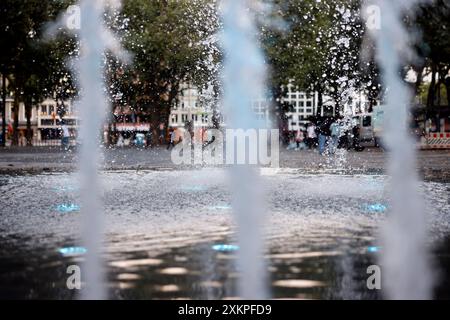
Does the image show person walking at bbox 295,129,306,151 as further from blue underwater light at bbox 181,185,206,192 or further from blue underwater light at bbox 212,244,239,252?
blue underwater light at bbox 212,244,239,252

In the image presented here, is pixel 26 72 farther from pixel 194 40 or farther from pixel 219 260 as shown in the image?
pixel 219 260

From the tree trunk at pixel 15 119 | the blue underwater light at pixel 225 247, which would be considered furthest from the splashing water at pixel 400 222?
the tree trunk at pixel 15 119

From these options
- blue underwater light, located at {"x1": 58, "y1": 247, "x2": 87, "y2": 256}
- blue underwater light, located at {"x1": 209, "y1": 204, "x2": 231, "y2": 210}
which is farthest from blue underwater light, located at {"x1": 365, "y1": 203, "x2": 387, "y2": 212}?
blue underwater light, located at {"x1": 58, "y1": 247, "x2": 87, "y2": 256}

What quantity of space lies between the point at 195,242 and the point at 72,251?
1.21 metres

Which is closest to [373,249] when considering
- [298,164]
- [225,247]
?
[225,247]

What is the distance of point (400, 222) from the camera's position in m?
9.27

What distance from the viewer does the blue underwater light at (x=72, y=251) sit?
6.78 m

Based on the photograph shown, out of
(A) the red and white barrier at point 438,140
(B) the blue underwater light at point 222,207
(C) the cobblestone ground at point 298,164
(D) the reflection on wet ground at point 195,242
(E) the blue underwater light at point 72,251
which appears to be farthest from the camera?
(A) the red and white barrier at point 438,140

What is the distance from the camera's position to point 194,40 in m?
54.6

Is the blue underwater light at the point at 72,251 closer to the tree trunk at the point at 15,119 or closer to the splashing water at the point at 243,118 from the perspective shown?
the splashing water at the point at 243,118

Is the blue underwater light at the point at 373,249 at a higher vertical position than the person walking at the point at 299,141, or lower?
lower

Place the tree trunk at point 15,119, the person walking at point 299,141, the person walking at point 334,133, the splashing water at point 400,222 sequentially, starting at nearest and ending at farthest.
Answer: the splashing water at point 400,222 < the person walking at point 334,133 < the person walking at point 299,141 < the tree trunk at point 15,119

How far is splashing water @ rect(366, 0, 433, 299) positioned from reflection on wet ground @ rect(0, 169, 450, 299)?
0.15m

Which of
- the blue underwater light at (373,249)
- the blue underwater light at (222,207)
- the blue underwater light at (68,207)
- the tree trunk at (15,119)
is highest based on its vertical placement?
the tree trunk at (15,119)
